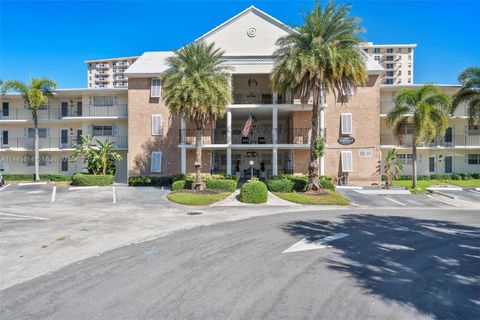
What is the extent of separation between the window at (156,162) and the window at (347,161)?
16970 millimetres

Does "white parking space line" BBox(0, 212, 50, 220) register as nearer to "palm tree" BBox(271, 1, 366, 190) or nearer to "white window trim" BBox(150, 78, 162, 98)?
"palm tree" BBox(271, 1, 366, 190)

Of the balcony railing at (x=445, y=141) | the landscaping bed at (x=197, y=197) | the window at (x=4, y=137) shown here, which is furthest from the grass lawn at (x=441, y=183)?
the window at (x=4, y=137)

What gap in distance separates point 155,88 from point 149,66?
281 centimetres

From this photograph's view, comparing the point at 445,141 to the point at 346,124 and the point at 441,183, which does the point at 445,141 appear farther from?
the point at 346,124

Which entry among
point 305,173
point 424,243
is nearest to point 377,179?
A: point 305,173

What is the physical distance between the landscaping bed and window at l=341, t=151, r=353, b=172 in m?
11.9

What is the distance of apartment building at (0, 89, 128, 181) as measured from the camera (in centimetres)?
3303

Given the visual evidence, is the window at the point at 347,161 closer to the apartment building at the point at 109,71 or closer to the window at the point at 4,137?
the window at the point at 4,137

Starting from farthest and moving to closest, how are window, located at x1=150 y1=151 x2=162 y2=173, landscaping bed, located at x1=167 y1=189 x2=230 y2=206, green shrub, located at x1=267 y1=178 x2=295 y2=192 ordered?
window, located at x1=150 y1=151 x2=162 y2=173
green shrub, located at x1=267 y1=178 x2=295 y2=192
landscaping bed, located at x1=167 y1=189 x2=230 y2=206

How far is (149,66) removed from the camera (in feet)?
100

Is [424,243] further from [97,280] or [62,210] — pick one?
[62,210]

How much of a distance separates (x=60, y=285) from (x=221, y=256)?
154 inches

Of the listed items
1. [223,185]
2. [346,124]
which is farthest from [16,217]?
[346,124]

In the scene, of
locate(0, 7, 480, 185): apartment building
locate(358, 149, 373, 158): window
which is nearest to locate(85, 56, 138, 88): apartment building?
locate(0, 7, 480, 185): apartment building
